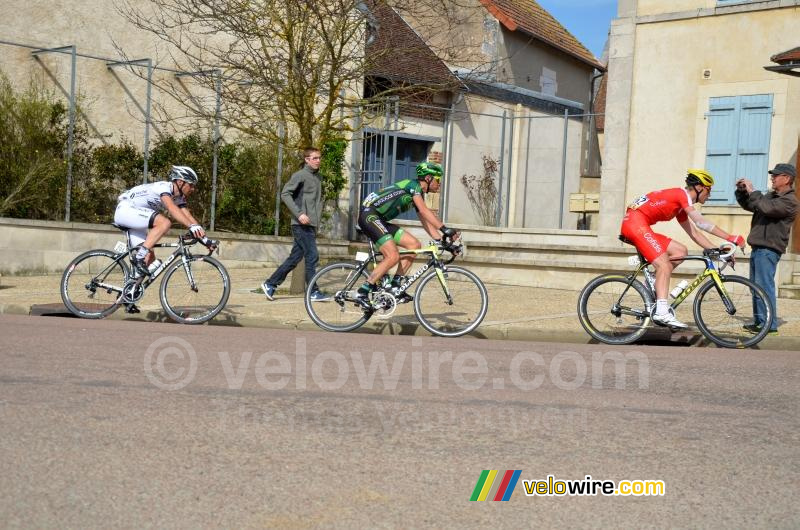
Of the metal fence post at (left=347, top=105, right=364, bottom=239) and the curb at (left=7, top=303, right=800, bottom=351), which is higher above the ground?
the metal fence post at (left=347, top=105, right=364, bottom=239)

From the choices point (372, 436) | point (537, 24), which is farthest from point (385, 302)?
point (537, 24)

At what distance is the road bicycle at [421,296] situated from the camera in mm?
10555

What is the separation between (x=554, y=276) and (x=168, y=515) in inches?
512

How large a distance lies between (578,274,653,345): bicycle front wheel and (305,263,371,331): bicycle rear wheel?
2337 millimetres

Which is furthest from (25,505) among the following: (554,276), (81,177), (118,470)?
(81,177)

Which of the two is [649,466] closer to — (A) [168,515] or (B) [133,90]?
(A) [168,515]

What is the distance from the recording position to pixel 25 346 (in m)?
8.30

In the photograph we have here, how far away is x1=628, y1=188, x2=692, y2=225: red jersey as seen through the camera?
407 inches

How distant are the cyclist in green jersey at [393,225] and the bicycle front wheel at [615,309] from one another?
1.72 metres

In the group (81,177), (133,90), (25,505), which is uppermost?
(133,90)

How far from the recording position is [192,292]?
37.5 feet

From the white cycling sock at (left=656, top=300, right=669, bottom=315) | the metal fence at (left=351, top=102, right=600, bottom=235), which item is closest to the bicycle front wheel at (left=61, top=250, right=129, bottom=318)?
the white cycling sock at (left=656, top=300, right=669, bottom=315)

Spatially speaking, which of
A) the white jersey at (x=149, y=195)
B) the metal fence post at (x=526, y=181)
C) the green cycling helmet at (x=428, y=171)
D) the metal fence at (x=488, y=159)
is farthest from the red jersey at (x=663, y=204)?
the metal fence post at (x=526, y=181)

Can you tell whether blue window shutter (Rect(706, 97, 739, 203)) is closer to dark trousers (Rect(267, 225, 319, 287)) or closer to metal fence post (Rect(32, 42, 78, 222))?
dark trousers (Rect(267, 225, 319, 287))
